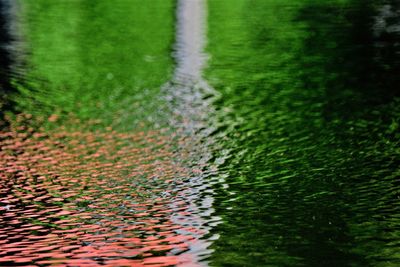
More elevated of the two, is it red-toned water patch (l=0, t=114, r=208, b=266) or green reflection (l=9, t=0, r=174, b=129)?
green reflection (l=9, t=0, r=174, b=129)

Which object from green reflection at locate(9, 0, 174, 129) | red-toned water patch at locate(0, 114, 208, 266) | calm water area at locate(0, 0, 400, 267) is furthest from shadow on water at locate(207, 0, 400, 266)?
green reflection at locate(9, 0, 174, 129)

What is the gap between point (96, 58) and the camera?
17156 mm

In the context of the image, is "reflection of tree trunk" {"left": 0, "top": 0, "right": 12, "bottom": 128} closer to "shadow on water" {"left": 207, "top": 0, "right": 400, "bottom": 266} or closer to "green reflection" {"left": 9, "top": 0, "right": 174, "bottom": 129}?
"green reflection" {"left": 9, "top": 0, "right": 174, "bottom": 129}

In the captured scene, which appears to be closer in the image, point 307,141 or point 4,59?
point 307,141

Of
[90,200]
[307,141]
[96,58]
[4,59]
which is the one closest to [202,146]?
[307,141]

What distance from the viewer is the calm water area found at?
24.1 ft

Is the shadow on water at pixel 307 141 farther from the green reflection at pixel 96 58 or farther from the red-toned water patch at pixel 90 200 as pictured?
the green reflection at pixel 96 58

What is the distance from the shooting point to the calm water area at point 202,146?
7.34 m

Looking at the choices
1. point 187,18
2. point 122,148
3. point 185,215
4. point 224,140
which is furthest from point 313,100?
point 187,18

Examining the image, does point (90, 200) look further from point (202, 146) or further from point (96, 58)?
point (96, 58)

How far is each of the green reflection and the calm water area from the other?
0.06 m

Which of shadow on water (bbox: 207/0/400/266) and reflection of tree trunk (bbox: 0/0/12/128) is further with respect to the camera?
reflection of tree trunk (bbox: 0/0/12/128)

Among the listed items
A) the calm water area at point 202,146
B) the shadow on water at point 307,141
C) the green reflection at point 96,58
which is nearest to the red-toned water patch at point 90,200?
the calm water area at point 202,146

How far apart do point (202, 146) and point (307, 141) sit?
131cm
